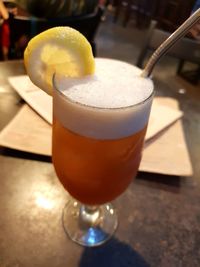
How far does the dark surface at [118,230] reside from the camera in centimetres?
52

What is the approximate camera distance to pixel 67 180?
0.53 metres

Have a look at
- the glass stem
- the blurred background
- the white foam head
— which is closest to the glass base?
the glass stem

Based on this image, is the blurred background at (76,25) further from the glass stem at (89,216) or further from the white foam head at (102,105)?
the glass stem at (89,216)

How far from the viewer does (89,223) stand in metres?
0.62

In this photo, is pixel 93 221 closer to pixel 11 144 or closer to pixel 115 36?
pixel 11 144

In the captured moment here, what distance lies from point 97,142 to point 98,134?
0.04 feet

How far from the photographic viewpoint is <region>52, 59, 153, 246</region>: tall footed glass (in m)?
0.45

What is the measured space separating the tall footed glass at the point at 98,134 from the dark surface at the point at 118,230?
37mm

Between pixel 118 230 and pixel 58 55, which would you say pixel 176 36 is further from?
pixel 118 230

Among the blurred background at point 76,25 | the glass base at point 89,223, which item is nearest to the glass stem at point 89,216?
the glass base at point 89,223

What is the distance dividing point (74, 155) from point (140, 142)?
0.36ft

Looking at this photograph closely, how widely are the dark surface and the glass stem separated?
44 mm

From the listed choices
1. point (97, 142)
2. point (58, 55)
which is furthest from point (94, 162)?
point (58, 55)

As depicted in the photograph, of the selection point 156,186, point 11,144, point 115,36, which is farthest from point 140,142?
point 115,36
